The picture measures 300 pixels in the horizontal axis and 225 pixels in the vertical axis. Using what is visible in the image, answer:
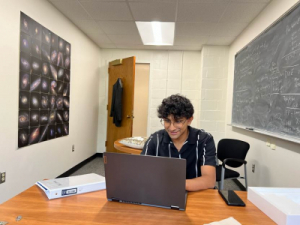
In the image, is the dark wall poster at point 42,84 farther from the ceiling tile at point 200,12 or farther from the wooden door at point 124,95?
the ceiling tile at point 200,12

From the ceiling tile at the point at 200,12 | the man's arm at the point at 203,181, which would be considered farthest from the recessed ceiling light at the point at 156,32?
the man's arm at the point at 203,181

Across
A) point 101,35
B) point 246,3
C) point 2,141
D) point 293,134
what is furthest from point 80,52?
point 293,134

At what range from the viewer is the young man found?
1.33 m

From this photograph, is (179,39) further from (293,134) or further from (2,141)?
(2,141)

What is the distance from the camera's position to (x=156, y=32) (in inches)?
145

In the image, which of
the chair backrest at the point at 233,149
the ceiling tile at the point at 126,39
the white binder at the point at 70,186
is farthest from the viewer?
the ceiling tile at the point at 126,39

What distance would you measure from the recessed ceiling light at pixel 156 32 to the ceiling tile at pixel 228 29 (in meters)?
0.70

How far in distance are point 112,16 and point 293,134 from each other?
268 centimetres

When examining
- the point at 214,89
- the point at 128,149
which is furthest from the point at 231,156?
the point at 214,89

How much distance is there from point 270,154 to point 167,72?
9.20ft

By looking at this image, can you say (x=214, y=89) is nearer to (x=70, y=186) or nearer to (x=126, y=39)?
(x=126, y=39)

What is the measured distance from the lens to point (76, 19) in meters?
3.20

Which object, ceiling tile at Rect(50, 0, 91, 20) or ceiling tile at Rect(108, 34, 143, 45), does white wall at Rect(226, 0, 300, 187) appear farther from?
ceiling tile at Rect(50, 0, 91, 20)

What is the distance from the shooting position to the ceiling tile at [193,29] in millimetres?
3236
